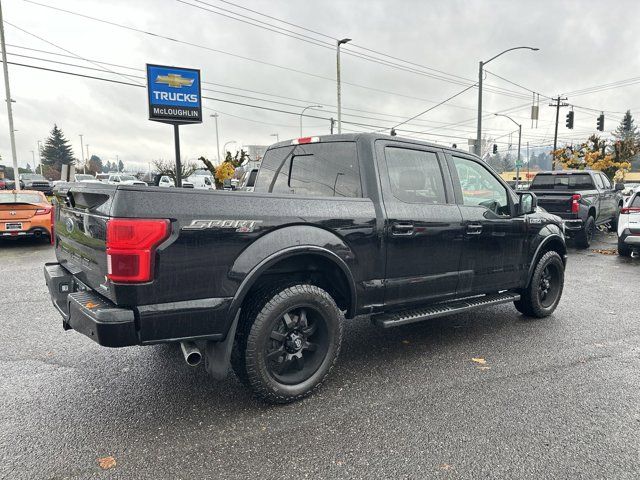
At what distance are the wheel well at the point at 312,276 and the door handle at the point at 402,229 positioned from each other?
582mm

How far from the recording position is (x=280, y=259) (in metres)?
3.06

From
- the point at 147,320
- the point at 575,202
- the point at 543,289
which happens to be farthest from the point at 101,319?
the point at 575,202

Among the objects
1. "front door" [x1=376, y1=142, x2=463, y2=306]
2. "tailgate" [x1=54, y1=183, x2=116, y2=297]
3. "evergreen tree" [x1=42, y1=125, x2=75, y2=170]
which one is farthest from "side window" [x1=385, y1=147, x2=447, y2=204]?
"evergreen tree" [x1=42, y1=125, x2=75, y2=170]

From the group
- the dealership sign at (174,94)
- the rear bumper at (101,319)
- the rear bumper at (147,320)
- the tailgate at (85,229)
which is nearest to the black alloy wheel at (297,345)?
the rear bumper at (147,320)

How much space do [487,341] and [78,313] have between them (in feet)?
12.2

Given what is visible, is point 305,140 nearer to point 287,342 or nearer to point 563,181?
point 287,342

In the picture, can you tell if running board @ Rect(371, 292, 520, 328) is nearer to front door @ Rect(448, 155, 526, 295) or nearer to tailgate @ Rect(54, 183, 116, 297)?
front door @ Rect(448, 155, 526, 295)

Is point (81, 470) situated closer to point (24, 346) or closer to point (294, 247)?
point (294, 247)

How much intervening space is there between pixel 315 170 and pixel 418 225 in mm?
1016

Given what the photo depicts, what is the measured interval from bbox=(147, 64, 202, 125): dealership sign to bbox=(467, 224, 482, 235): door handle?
8.73m

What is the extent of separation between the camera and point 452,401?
327cm

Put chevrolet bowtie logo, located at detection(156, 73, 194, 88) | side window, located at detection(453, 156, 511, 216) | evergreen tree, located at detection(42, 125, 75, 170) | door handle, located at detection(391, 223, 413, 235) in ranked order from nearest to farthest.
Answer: door handle, located at detection(391, 223, 413, 235) → side window, located at detection(453, 156, 511, 216) → chevrolet bowtie logo, located at detection(156, 73, 194, 88) → evergreen tree, located at detection(42, 125, 75, 170)

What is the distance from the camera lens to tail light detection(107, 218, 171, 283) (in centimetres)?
255

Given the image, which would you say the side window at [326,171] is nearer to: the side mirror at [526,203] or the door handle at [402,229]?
the door handle at [402,229]
